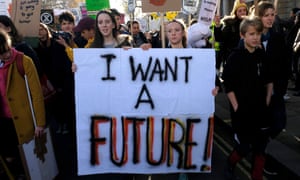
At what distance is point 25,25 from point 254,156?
2.97 m

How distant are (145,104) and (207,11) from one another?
2.50 metres

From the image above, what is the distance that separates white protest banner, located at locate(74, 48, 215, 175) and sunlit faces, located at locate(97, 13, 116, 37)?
1.23 ft

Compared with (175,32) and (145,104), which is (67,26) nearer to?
(175,32)

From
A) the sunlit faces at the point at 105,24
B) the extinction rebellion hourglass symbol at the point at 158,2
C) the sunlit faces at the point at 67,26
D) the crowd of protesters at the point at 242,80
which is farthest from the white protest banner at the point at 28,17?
the extinction rebellion hourglass symbol at the point at 158,2

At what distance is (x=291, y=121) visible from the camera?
563 cm

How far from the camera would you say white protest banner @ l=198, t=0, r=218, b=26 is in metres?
5.51

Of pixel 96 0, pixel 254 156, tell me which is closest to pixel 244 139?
pixel 254 156

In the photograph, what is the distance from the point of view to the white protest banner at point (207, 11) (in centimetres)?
551

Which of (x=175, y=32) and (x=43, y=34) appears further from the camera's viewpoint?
(x=43, y=34)

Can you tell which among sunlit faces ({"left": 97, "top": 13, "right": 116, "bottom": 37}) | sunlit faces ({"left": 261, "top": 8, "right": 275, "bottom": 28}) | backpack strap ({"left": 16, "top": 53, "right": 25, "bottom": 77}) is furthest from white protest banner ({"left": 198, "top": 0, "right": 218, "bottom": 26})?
backpack strap ({"left": 16, "top": 53, "right": 25, "bottom": 77})

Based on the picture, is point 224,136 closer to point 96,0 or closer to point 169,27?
point 169,27

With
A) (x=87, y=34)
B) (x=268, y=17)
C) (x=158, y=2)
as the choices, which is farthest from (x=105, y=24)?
(x=268, y=17)

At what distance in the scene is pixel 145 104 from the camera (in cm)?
360

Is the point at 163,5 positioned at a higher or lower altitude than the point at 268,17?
higher
